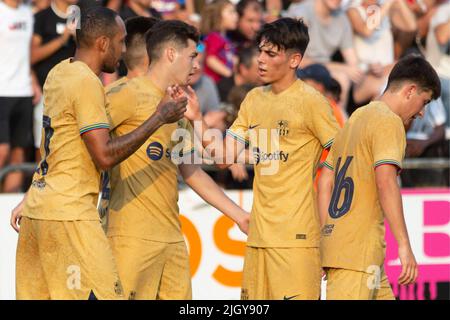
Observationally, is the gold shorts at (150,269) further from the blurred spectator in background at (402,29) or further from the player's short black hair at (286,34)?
the blurred spectator in background at (402,29)

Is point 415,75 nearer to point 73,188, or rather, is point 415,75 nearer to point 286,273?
point 286,273

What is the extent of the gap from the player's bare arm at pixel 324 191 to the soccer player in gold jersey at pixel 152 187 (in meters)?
0.67

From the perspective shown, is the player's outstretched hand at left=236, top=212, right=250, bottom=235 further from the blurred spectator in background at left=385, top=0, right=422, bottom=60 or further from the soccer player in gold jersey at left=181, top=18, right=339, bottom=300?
the blurred spectator in background at left=385, top=0, right=422, bottom=60

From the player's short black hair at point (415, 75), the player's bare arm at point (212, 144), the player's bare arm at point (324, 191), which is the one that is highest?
the player's short black hair at point (415, 75)

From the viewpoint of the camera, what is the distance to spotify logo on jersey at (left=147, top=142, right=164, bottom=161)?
798 cm

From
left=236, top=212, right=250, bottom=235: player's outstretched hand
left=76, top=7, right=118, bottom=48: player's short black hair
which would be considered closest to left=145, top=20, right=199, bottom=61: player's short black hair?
left=76, top=7, right=118, bottom=48: player's short black hair

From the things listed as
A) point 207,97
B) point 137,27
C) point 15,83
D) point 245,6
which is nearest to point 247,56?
point 245,6

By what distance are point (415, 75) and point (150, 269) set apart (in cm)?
240

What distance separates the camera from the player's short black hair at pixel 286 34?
8008mm

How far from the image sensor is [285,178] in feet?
25.6

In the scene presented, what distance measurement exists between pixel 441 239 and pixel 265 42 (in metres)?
4.05

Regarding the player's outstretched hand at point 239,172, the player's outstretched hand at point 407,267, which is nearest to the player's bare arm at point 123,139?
the player's outstretched hand at point 407,267

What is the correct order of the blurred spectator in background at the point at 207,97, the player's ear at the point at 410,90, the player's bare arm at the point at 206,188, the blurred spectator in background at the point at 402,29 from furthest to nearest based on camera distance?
the blurred spectator in background at the point at 402,29
the blurred spectator in background at the point at 207,97
the player's bare arm at the point at 206,188
the player's ear at the point at 410,90

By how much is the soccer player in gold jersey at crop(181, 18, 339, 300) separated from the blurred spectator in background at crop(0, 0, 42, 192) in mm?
4183
